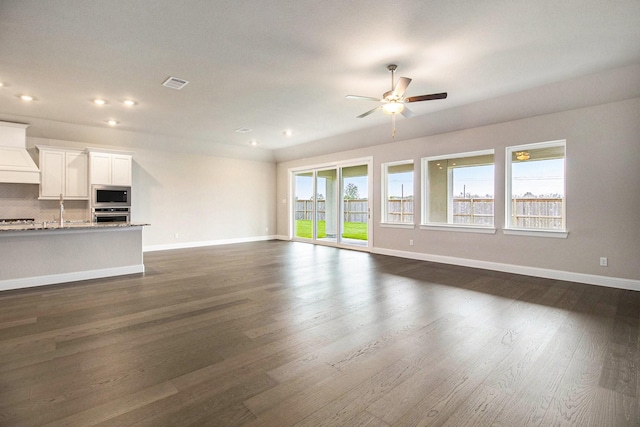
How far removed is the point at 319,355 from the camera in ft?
7.75

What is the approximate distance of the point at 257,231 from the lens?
10.1m

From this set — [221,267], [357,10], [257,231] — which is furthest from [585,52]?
[257,231]

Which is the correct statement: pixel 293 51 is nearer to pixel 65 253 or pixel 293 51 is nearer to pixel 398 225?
pixel 65 253

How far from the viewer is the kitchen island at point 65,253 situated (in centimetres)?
423

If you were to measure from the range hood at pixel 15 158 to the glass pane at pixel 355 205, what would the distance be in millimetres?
6734

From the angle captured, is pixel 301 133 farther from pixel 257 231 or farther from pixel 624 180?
pixel 624 180

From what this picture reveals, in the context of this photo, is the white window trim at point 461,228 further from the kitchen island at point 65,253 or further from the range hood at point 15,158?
the range hood at point 15,158

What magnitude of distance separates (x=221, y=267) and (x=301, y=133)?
381 centimetres

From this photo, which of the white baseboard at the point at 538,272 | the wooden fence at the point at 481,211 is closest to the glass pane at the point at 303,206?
the wooden fence at the point at 481,211

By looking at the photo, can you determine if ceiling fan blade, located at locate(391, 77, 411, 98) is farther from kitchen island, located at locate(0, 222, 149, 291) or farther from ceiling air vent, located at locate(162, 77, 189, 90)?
kitchen island, located at locate(0, 222, 149, 291)

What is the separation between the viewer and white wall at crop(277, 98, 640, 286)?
4.24 m

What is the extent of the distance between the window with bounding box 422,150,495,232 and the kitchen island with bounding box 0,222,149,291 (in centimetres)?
572

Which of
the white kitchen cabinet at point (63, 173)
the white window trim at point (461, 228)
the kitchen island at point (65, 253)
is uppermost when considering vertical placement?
the white kitchen cabinet at point (63, 173)

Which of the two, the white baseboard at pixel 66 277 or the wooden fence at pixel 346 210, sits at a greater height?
the wooden fence at pixel 346 210
